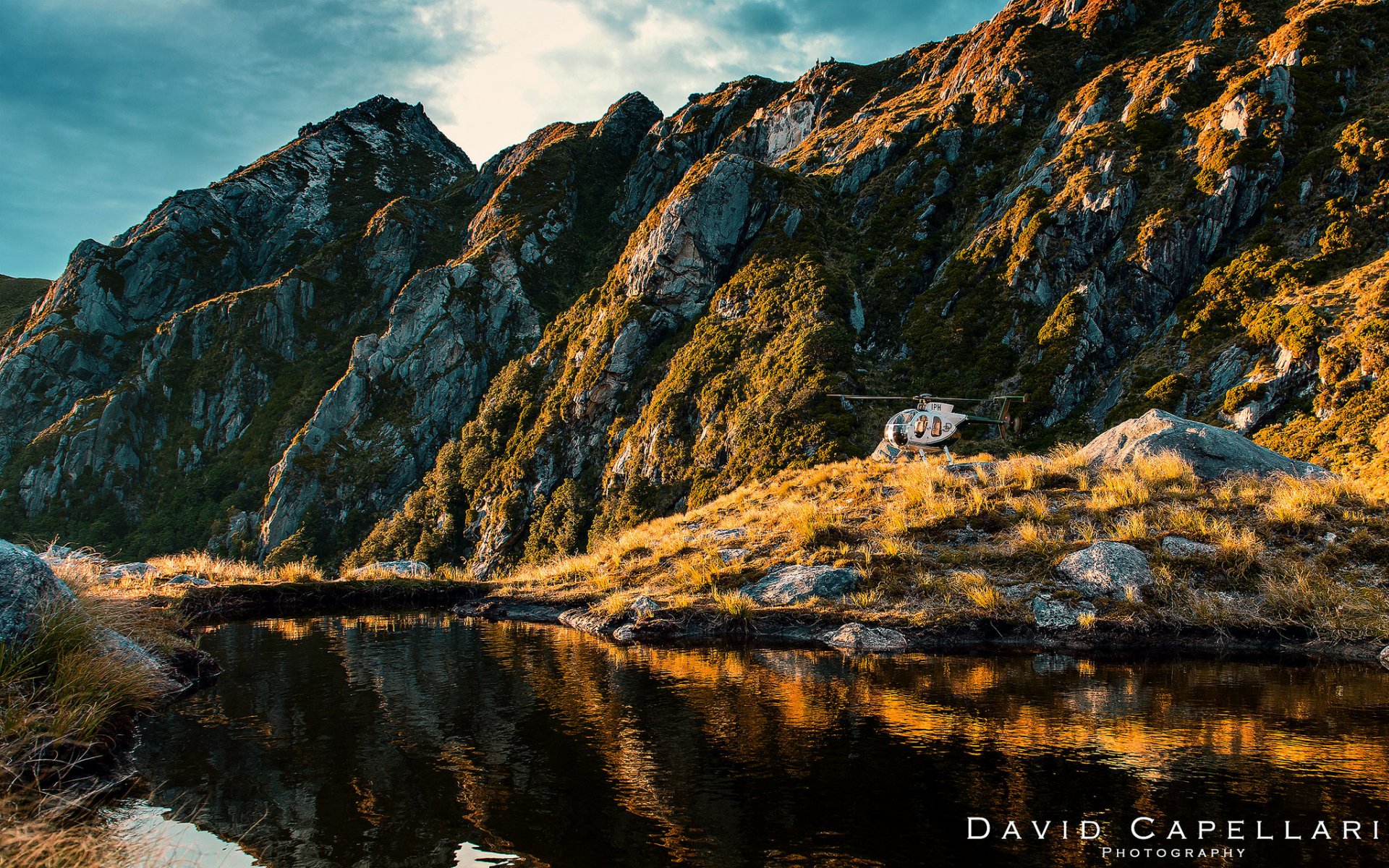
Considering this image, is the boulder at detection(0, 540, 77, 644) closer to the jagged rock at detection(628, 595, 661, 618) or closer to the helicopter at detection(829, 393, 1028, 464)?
the jagged rock at detection(628, 595, 661, 618)

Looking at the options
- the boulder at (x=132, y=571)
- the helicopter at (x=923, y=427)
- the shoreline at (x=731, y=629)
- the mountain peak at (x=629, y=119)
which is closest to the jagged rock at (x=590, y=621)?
the shoreline at (x=731, y=629)

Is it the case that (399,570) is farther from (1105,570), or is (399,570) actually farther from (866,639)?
(1105,570)

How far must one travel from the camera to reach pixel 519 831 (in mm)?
6680

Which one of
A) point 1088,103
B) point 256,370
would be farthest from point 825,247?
point 256,370

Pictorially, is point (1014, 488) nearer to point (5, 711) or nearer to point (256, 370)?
point (5, 711)

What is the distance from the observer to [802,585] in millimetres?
19219

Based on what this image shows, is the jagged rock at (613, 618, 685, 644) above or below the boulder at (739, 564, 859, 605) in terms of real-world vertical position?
below

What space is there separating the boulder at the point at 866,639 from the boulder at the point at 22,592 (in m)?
14.4

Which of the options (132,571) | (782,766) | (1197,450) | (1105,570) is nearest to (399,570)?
(132,571)

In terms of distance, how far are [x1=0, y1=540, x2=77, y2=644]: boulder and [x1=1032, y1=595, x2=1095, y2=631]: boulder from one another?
723 inches

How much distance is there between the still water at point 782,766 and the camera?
248 inches

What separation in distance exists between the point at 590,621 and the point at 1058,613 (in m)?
13.6

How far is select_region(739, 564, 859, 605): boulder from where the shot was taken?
1877 cm

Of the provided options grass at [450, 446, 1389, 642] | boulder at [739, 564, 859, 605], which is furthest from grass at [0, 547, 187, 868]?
boulder at [739, 564, 859, 605]
